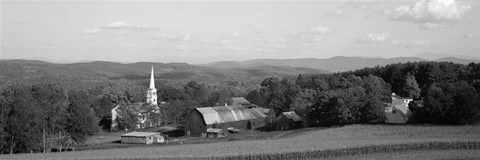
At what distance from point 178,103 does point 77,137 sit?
110ft

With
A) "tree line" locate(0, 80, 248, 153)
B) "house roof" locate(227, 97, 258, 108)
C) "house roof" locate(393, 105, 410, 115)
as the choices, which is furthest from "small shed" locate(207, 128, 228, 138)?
"house roof" locate(227, 97, 258, 108)

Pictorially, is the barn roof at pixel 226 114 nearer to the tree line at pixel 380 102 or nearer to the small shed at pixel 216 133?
the small shed at pixel 216 133

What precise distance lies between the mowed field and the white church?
33140 mm

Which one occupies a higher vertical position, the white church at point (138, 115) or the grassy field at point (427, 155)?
the grassy field at point (427, 155)

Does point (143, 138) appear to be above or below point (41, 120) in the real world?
below

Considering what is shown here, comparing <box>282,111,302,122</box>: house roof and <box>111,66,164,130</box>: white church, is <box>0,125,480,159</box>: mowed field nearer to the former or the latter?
<box>282,111,302,122</box>: house roof

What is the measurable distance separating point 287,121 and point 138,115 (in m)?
27.0

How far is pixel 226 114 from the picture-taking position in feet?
235

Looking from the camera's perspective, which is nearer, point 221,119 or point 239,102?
point 221,119

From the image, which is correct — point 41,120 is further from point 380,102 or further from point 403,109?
point 403,109

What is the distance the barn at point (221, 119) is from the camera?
67.5m

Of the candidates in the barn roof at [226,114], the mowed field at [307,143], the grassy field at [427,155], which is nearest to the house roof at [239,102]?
the barn roof at [226,114]

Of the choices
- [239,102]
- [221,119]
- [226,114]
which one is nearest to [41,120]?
[221,119]

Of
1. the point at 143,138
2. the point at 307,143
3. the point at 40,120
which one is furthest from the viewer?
the point at 143,138
